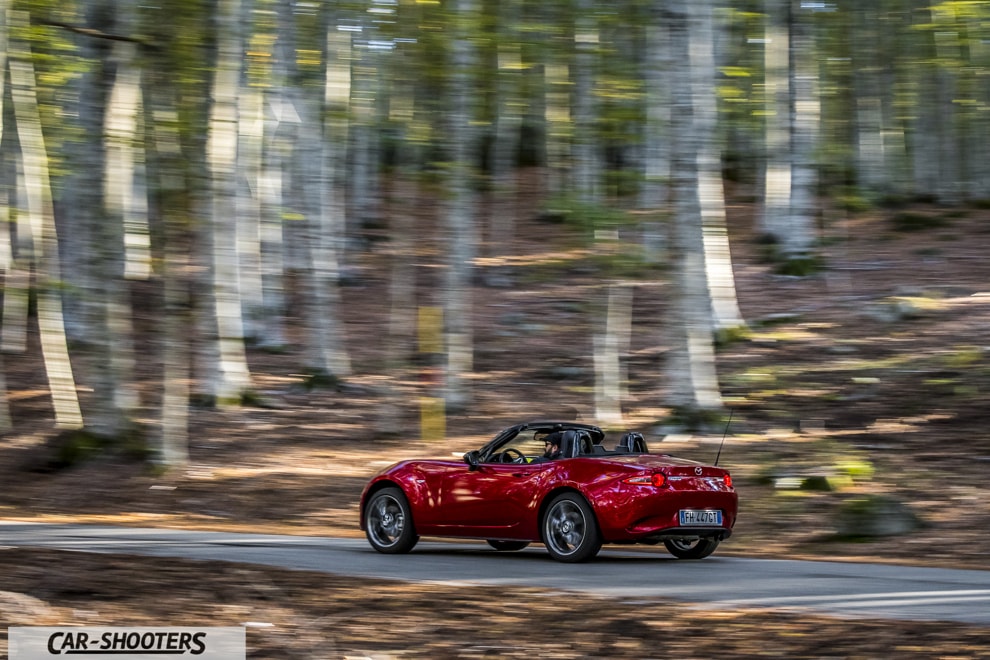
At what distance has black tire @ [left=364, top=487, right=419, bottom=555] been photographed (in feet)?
40.2

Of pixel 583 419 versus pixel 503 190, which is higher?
pixel 503 190

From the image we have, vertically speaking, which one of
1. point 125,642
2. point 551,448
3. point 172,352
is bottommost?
point 125,642

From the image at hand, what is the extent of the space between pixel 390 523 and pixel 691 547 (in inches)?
118

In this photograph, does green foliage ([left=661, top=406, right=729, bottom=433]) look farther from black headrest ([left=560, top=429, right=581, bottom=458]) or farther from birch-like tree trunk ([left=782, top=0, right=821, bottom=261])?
birch-like tree trunk ([left=782, top=0, right=821, bottom=261])

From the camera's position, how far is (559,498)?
11148 millimetres

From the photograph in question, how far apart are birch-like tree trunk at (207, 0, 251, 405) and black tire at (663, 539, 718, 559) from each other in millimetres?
8954

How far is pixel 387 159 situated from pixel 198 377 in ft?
101

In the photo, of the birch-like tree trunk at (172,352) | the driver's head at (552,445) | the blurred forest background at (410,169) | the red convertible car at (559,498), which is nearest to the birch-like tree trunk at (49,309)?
the blurred forest background at (410,169)

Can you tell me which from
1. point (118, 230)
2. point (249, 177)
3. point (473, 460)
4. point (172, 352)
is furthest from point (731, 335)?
point (473, 460)

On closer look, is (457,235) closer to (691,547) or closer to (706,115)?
(706,115)

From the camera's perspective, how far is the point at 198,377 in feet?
95.6

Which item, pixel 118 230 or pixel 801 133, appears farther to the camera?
pixel 801 133

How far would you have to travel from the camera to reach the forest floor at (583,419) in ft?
24.6

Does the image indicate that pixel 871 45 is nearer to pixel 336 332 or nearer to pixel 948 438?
pixel 336 332
